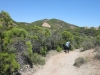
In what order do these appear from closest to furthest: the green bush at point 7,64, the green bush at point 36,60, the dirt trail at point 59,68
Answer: the green bush at point 7,64
the dirt trail at point 59,68
the green bush at point 36,60

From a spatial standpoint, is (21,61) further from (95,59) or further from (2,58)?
(95,59)

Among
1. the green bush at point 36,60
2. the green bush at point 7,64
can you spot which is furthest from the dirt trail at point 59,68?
the green bush at point 7,64

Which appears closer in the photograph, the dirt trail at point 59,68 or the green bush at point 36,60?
the dirt trail at point 59,68

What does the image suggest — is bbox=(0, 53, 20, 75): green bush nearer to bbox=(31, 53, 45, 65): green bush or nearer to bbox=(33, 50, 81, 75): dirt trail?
bbox=(33, 50, 81, 75): dirt trail

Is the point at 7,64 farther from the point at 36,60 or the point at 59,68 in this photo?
the point at 59,68

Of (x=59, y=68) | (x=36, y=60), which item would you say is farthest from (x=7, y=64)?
(x=59, y=68)

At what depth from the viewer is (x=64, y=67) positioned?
17.3 metres

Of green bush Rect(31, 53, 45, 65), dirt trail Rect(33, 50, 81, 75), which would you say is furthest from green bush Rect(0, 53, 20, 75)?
green bush Rect(31, 53, 45, 65)

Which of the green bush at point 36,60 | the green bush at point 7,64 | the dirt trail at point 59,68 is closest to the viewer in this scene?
the green bush at point 7,64

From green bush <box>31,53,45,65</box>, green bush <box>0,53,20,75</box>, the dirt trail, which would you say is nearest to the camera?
green bush <box>0,53,20,75</box>

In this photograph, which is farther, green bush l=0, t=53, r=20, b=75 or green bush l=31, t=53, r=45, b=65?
green bush l=31, t=53, r=45, b=65

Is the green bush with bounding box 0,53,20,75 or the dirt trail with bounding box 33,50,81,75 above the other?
the green bush with bounding box 0,53,20,75

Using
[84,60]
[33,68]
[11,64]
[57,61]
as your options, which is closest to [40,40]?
[57,61]

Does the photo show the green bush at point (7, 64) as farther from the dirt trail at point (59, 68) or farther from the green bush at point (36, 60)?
the green bush at point (36, 60)
